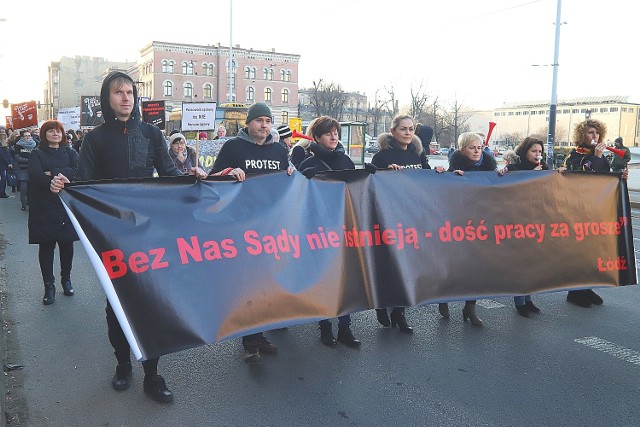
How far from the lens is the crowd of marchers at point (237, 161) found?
13.5 ft

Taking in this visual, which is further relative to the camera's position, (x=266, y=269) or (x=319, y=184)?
(x=319, y=184)

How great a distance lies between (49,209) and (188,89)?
7937 centimetres

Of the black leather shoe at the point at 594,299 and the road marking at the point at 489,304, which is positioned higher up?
the black leather shoe at the point at 594,299

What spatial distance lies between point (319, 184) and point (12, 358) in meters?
2.69

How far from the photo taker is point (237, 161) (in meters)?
4.77

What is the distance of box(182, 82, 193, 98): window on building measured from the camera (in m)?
81.8

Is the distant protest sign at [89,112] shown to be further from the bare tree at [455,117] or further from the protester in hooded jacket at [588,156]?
the bare tree at [455,117]

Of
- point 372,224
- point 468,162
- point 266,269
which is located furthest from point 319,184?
point 468,162

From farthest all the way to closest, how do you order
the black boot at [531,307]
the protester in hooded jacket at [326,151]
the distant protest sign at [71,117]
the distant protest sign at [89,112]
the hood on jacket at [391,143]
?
the distant protest sign at [71,117], the distant protest sign at [89,112], the black boot at [531,307], the hood on jacket at [391,143], the protester in hooded jacket at [326,151]

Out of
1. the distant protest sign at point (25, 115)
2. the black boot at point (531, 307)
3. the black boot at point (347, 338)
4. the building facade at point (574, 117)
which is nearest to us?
the black boot at point (347, 338)

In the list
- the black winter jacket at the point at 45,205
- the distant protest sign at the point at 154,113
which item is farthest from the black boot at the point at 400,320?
the distant protest sign at the point at 154,113

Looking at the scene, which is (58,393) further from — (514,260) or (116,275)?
(514,260)

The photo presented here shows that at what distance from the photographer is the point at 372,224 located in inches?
187

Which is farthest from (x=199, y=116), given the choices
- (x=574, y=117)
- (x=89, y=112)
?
(x=574, y=117)
